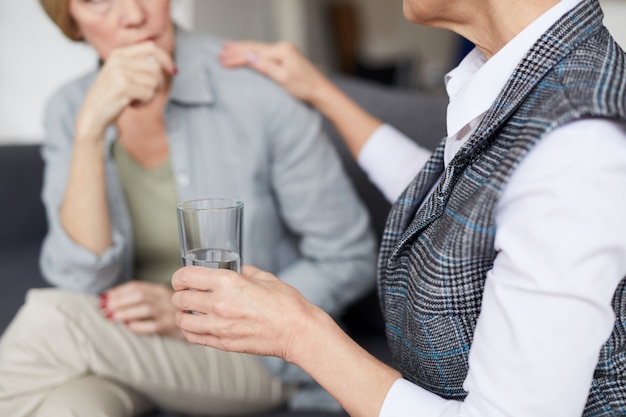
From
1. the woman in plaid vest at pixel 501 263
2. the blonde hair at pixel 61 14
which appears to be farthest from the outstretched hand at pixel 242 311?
the blonde hair at pixel 61 14

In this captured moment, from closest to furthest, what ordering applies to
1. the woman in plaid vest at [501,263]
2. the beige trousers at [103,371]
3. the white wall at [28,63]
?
the woman in plaid vest at [501,263] < the beige trousers at [103,371] < the white wall at [28,63]

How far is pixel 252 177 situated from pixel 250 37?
271 cm

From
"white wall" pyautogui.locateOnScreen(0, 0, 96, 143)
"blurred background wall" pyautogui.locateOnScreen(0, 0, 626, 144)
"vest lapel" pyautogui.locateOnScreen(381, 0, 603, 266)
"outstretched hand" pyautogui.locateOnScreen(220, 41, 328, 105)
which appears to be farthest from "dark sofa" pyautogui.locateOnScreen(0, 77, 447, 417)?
"white wall" pyautogui.locateOnScreen(0, 0, 96, 143)

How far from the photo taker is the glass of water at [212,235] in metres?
0.85

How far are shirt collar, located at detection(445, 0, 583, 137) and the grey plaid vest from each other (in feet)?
0.08

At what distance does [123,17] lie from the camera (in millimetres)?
1305

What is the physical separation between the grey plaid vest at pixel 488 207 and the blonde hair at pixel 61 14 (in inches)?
33.0

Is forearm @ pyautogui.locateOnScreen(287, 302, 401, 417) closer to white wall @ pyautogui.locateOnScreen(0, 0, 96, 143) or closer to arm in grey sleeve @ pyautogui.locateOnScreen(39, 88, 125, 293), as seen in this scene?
arm in grey sleeve @ pyautogui.locateOnScreen(39, 88, 125, 293)

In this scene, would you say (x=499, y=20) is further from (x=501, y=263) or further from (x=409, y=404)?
(x=409, y=404)

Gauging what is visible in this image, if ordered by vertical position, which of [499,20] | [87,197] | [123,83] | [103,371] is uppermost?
[499,20]

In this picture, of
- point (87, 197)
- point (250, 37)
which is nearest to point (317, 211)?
point (87, 197)

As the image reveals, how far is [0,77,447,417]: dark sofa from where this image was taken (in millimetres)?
1556

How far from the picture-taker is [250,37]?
3939 millimetres

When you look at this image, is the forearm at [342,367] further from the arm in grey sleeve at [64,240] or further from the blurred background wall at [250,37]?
the blurred background wall at [250,37]
